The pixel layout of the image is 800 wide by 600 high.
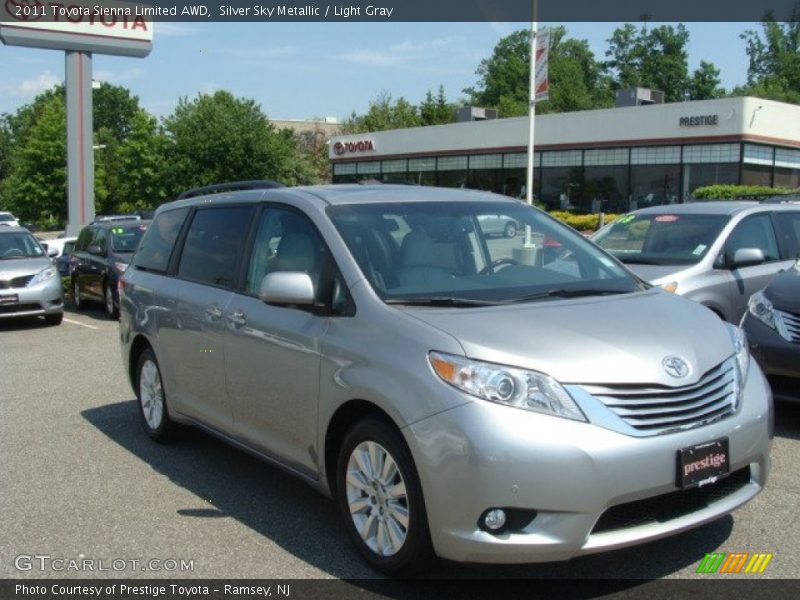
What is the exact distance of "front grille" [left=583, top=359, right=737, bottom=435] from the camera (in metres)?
3.74

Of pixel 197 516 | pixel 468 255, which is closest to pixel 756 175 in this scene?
pixel 468 255

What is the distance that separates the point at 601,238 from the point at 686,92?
88.2m

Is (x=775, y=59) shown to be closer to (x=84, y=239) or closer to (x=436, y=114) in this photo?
(x=436, y=114)

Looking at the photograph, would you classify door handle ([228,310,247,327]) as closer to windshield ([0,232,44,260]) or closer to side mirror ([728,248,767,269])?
side mirror ([728,248,767,269])

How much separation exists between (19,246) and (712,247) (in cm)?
1159

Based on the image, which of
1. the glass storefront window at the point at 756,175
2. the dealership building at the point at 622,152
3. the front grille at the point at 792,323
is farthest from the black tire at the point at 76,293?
the glass storefront window at the point at 756,175

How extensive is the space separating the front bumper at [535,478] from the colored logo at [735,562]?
23.0 inches

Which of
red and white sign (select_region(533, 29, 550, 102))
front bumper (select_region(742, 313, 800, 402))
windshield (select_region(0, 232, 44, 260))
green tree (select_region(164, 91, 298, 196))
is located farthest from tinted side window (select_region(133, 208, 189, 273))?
green tree (select_region(164, 91, 298, 196))

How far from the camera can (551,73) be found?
319 feet

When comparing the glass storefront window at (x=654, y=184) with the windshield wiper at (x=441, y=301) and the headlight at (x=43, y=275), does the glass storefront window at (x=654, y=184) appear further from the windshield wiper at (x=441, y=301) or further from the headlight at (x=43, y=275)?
the windshield wiper at (x=441, y=301)

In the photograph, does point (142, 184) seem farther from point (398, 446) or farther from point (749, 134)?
point (398, 446)

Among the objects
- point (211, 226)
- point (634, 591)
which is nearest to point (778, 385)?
point (634, 591)

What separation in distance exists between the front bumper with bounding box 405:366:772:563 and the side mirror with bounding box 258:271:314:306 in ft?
3.49

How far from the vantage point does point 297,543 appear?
4.69 metres
